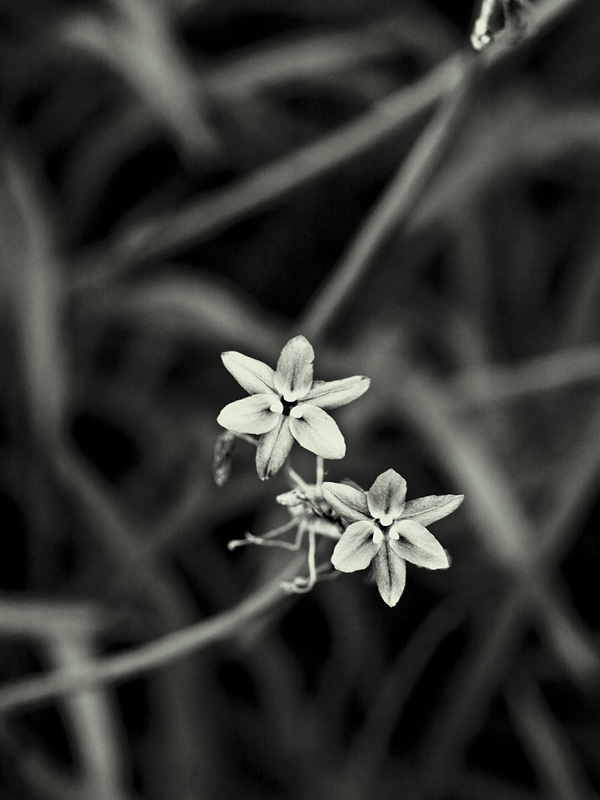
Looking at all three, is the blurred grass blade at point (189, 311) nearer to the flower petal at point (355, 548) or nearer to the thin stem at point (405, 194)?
the thin stem at point (405, 194)

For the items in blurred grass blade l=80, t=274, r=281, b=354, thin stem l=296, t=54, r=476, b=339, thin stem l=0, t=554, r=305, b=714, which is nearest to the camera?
thin stem l=0, t=554, r=305, b=714

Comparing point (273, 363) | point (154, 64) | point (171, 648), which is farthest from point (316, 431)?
point (154, 64)

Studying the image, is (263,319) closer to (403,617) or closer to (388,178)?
(388,178)

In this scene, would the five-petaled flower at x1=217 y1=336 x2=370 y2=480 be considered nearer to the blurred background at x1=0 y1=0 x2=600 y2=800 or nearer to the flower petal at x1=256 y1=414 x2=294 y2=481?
the flower petal at x1=256 y1=414 x2=294 y2=481

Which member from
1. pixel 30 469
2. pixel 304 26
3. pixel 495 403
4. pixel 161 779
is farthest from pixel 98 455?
pixel 304 26

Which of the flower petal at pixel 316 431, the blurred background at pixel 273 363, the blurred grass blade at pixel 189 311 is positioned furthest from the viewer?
the blurred grass blade at pixel 189 311

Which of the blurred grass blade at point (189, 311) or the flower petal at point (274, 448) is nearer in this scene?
the flower petal at point (274, 448)

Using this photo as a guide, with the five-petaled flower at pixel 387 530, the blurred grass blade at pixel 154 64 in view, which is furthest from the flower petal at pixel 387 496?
the blurred grass blade at pixel 154 64

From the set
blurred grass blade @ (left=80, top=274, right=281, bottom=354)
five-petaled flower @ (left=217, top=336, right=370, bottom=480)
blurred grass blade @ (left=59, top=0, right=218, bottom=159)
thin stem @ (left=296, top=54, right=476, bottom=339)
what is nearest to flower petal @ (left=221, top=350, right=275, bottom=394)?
five-petaled flower @ (left=217, top=336, right=370, bottom=480)
